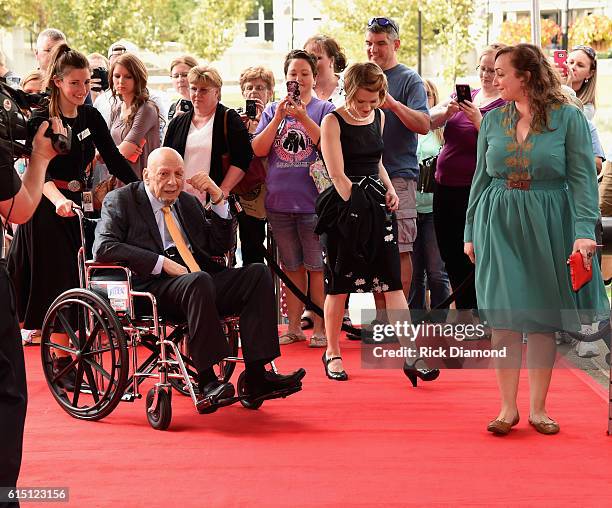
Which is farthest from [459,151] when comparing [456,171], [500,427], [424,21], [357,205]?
[424,21]

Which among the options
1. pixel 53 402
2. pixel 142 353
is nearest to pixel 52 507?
pixel 53 402

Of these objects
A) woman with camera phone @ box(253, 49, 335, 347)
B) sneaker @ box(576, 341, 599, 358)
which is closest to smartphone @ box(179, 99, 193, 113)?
woman with camera phone @ box(253, 49, 335, 347)

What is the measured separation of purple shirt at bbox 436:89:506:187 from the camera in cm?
553

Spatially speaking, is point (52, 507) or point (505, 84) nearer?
point (52, 507)

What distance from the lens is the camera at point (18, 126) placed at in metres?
2.80

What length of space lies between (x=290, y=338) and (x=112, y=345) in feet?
6.28

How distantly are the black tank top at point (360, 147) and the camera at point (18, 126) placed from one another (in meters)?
2.15

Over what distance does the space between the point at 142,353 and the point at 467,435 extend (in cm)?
232

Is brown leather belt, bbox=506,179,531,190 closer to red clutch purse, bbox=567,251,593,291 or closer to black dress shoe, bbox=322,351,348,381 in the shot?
red clutch purse, bbox=567,251,593,291

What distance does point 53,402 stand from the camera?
4785mm

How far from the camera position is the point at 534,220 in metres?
4.08

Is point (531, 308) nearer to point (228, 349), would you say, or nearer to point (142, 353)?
point (228, 349)

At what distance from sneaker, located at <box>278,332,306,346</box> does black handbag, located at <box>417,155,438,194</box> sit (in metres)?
1.05

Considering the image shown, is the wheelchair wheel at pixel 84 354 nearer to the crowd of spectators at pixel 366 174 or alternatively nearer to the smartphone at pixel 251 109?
the crowd of spectators at pixel 366 174
